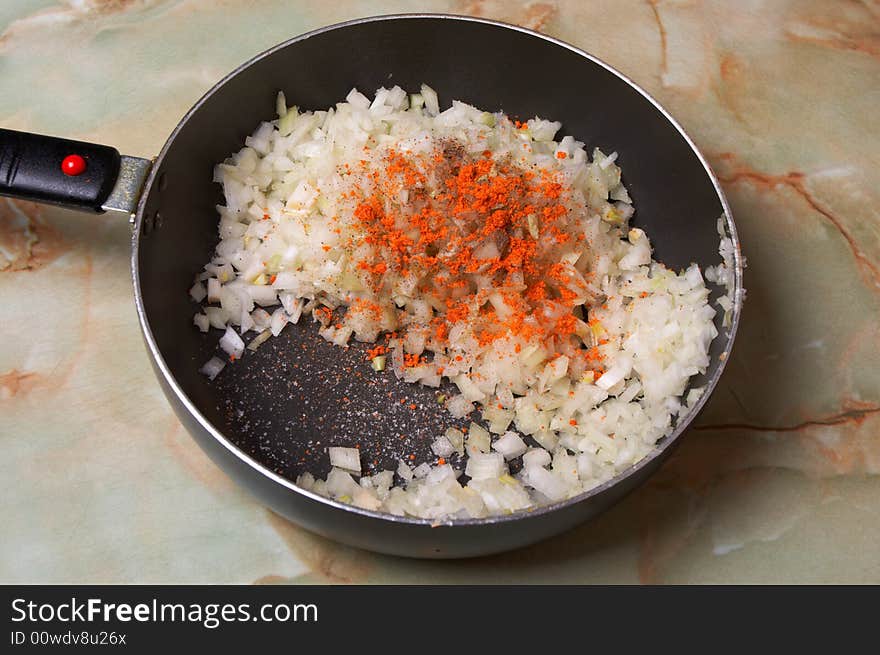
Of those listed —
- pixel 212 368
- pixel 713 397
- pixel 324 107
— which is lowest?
pixel 713 397

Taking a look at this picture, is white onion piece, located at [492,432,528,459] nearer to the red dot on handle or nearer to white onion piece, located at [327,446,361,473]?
white onion piece, located at [327,446,361,473]

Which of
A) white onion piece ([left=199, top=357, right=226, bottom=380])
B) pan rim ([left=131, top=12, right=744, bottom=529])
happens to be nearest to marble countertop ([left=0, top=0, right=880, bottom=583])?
white onion piece ([left=199, top=357, right=226, bottom=380])

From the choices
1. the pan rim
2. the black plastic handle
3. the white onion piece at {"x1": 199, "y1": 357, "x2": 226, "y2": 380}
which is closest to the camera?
the pan rim

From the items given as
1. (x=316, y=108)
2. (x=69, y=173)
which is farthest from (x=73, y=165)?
(x=316, y=108)

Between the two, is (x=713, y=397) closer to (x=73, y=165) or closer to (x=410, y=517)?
(x=410, y=517)

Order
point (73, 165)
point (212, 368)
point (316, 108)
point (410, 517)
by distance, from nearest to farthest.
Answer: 1. point (410, 517)
2. point (73, 165)
3. point (212, 368)
4. point (316, 108)

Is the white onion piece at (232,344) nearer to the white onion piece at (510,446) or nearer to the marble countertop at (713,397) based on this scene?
the marble countertop at (713,397)

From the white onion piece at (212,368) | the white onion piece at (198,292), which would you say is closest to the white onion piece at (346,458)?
the white onion piece at (212,368)
